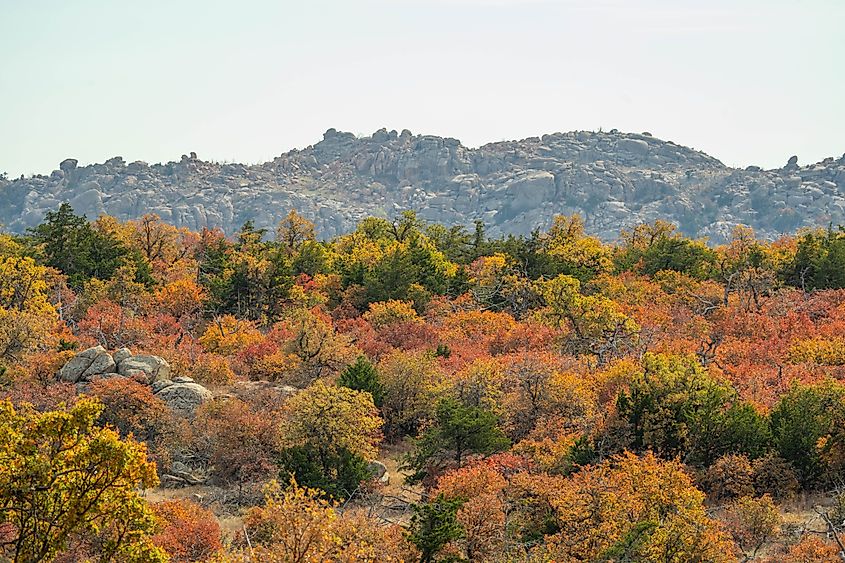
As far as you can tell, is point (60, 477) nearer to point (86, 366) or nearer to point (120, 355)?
point (86, 366)

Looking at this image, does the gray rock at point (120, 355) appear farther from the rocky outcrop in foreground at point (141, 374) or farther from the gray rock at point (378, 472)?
the gray rock at point (378, 472)

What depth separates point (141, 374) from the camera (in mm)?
37875

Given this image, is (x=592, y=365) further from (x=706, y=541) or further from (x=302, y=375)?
(x=706, y=541)

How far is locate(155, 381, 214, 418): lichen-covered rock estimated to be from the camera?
36688 mm

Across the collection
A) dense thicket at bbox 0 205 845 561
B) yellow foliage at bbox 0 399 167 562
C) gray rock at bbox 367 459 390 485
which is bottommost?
gray rock at bbox 367 459 390 485

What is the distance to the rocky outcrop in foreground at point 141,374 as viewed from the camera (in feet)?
122

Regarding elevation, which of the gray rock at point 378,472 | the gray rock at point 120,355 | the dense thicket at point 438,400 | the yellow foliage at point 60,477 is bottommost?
the gray rock at point 378,472

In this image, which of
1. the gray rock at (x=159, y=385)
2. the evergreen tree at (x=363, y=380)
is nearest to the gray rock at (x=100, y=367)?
the gray rock at (x=159, y=385)

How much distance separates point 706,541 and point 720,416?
11360 mm

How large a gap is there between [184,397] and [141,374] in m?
2.47

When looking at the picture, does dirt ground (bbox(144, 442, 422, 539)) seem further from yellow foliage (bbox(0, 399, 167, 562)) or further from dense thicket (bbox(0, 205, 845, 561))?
yellow foliage (bbox(0, 399, 167, 562))

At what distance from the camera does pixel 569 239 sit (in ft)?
236

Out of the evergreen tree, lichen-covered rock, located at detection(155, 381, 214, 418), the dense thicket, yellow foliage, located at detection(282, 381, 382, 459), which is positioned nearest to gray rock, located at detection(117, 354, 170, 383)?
lichen-covered rock, located at detection(155, 381, 214, 418)

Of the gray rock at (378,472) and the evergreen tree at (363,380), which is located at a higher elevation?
the evergreen tree at (363,380)
